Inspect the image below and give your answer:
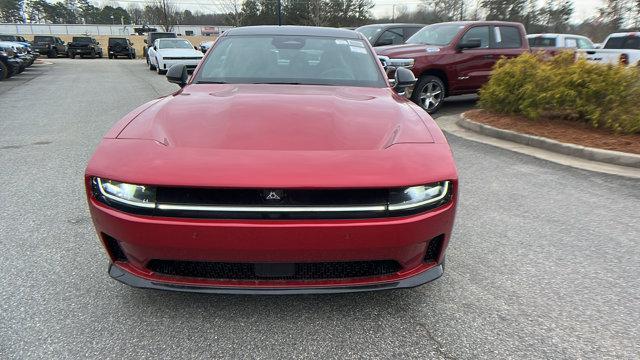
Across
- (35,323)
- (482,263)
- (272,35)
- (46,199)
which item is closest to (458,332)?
(482,263)

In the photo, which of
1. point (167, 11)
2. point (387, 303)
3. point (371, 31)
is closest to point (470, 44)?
point (371, 31)

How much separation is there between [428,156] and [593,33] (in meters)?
42.1

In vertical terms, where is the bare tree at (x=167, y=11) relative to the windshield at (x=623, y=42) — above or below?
above

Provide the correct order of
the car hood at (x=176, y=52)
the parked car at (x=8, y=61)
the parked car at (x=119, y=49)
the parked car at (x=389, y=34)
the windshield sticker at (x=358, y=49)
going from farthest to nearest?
1. the parked car at (x=119, y=49)
2. the car hood at (x=176, y=52)
3. the parked car at (x=8, y=61)
4. the parked car at (x=389, y=34)
5. the windshield sticker at (x=358, y=49)

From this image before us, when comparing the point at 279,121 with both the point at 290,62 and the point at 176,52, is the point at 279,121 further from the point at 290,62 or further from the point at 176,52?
the point at 176,52

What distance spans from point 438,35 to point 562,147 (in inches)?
176

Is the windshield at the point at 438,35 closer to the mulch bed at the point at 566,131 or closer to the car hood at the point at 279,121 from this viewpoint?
the mulch bed at the point at 566,131

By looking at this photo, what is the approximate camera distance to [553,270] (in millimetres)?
2871

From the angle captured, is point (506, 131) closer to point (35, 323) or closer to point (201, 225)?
point (201, 225)

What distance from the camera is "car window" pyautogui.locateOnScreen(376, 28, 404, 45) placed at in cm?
1269

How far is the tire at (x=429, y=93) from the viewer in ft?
28.3

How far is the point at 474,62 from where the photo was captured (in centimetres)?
891

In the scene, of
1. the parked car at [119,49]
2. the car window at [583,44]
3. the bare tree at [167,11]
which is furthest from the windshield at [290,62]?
the bare tree at [167,11]

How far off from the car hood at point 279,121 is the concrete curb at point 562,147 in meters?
3.79
